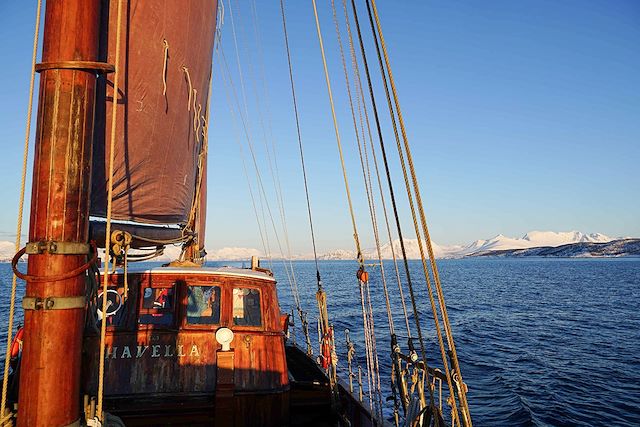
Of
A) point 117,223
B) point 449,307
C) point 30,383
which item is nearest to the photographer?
point 30,383

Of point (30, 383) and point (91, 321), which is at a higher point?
point (91, 321)

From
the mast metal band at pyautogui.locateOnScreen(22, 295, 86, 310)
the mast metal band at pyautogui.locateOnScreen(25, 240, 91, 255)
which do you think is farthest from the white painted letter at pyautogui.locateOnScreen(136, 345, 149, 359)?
the mast metal band at pyautogui.locateOnScreen(25, 240, 91, 255)

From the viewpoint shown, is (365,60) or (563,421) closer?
(365,60)

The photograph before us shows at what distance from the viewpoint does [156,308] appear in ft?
23.3

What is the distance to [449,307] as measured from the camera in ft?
137

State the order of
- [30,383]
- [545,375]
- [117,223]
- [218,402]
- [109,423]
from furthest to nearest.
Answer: [545,375] → [218,402] → [117,223] → [109,423] → [30,383]

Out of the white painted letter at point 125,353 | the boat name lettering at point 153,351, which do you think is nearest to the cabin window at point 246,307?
the boat name lettering at point 153,351

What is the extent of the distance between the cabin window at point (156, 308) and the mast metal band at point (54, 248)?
4.10m

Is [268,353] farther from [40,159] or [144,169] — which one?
[40,159]

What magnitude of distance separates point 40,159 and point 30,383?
4.93 feet

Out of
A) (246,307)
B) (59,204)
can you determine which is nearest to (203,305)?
(246,307)

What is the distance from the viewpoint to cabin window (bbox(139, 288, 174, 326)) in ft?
22.4

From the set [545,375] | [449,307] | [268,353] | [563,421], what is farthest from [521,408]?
[449,307]

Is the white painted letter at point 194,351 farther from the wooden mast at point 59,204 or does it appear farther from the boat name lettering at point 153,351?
the wooden mast at point 59,204
